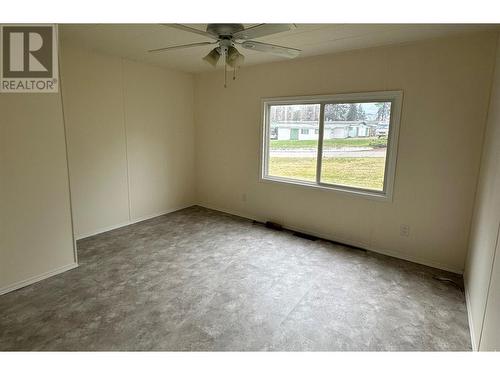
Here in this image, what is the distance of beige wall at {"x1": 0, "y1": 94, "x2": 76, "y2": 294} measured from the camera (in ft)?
7.55

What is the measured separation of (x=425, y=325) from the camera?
81.5 inches

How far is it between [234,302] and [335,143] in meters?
2.42

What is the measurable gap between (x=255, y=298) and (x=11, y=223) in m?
2.25

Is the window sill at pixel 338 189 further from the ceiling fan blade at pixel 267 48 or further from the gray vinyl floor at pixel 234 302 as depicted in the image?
the ceiling fan blade at pixel 267 48

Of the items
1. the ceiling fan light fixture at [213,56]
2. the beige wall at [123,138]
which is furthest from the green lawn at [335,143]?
the ceiling fan light fixture at [213,56]

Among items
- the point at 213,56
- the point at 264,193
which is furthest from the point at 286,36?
the point at 264,193

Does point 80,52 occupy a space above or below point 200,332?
above

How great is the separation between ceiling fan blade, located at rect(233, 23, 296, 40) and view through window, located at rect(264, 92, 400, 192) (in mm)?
1907

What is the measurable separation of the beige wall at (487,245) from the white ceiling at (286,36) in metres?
0.76

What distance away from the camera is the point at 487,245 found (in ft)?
6.30

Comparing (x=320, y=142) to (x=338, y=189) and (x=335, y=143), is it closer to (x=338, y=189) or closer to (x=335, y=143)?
(x=335, y=143)

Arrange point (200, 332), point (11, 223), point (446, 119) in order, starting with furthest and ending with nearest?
1. point (446, 119)
2. point (11, 223)
3. point (200, 332)
